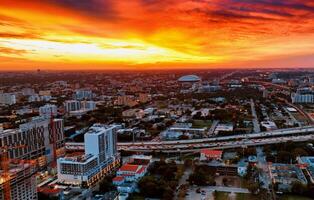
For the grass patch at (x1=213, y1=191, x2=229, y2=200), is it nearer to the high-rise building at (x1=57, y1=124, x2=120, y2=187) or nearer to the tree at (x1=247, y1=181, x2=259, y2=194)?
the tree at (x1=247, y1=181, x2=259, y2=194)

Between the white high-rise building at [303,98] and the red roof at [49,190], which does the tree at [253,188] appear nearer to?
the red roof at [49,190]

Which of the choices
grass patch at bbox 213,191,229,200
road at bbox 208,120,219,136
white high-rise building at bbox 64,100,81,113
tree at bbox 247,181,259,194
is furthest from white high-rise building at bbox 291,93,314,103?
grass patch at bbox 213,191,229,200

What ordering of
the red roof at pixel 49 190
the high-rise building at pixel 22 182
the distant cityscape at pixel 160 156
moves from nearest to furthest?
the high-rise building at pixel 22 182 → the distant cityscape at pixel 160 156 → the red roof at pixel 49 190

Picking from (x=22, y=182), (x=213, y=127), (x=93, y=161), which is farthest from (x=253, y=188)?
(x=213, y=127)

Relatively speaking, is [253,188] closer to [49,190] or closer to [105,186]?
[105,186]

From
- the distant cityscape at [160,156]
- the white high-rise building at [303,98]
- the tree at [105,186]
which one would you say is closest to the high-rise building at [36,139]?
the distant cityscape at [160,156]

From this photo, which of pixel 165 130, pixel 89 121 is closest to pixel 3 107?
pixel 89 121
